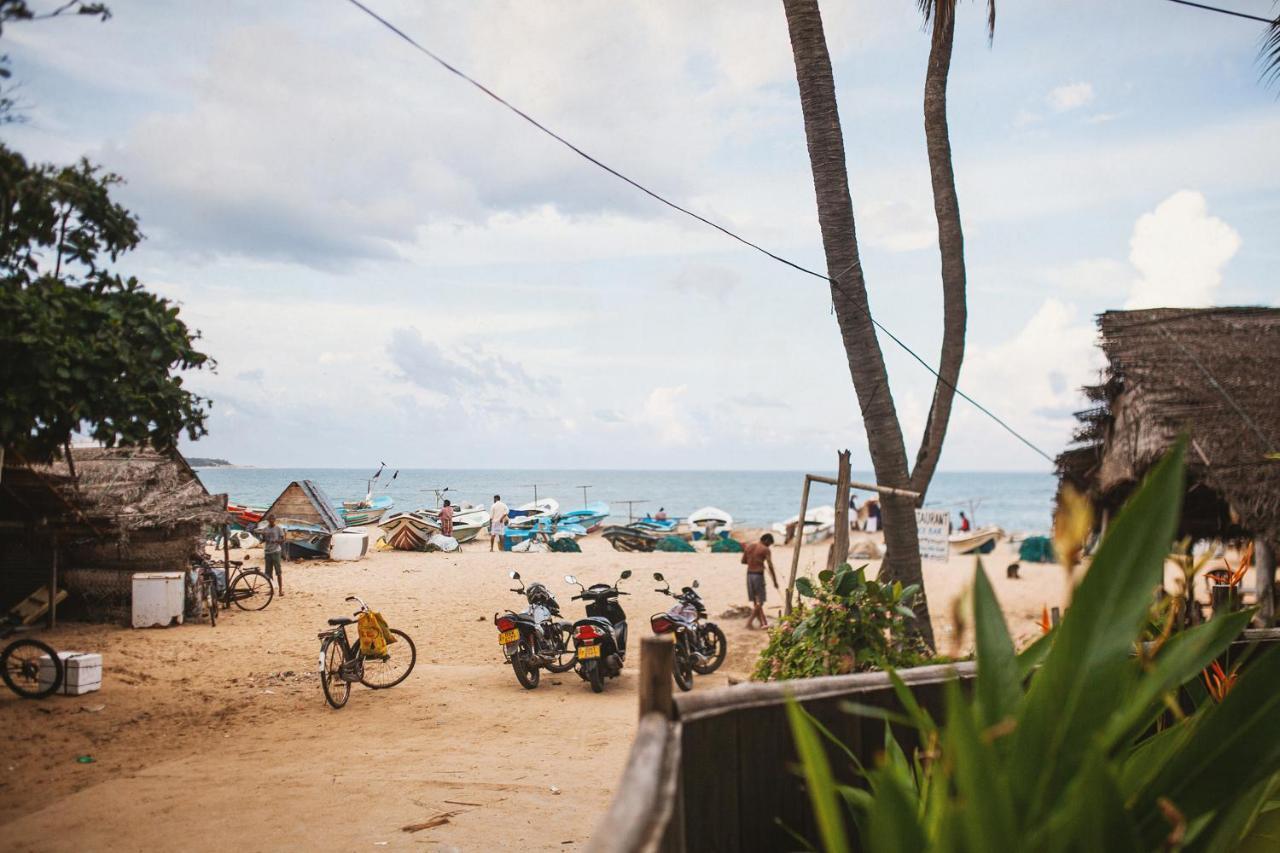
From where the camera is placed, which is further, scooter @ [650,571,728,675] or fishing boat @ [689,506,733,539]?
fishing boat @ [689,506,733,539]

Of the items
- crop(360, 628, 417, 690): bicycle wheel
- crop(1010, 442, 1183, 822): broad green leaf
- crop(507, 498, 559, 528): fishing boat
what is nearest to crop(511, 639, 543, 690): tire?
crop(360, 628, 417, 690): bicycle wheel

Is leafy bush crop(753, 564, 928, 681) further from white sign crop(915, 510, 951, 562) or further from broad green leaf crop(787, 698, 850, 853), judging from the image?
broad green leaf crop(787, 698, 850, 853)

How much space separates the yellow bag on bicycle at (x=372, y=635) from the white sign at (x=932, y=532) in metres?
4.45

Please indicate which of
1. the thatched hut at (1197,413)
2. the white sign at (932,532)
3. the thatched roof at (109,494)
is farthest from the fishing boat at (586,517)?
the white sign at (932,532)

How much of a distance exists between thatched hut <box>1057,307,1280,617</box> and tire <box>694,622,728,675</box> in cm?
339

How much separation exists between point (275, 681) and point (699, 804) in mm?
7566

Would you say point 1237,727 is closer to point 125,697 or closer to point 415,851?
point 415,851

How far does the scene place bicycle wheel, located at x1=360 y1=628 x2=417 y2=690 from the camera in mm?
8273

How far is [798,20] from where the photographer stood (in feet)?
21.5

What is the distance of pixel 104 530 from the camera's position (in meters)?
9.94

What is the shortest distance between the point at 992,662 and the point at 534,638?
23.2ft

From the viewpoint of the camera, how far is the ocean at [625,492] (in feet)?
45.8

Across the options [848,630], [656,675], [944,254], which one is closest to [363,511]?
[944,254]

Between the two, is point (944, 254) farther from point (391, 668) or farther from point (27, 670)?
point (27, 670)
